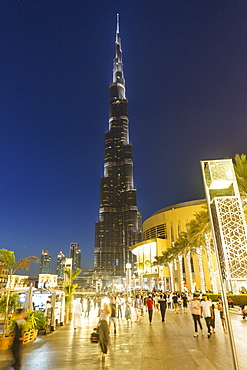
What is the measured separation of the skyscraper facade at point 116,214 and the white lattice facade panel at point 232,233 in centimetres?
14150

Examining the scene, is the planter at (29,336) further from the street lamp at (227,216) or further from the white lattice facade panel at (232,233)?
the white lattice facade panel at (232,233)

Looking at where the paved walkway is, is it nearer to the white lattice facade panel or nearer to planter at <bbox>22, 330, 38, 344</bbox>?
planter at <bbox>22, 330, 38, 344</bbox>

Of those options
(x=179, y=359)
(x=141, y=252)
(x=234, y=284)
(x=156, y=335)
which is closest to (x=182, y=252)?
(x=234, y=284)

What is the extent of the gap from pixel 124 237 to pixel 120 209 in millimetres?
18678

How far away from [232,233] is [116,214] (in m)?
151

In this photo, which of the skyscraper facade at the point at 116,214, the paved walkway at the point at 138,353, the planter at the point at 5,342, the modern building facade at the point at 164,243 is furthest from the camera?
the skyscraper facade at the point at 116,214

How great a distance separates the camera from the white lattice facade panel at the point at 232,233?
6461mm

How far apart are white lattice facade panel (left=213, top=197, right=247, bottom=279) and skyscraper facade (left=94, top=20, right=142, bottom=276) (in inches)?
5571

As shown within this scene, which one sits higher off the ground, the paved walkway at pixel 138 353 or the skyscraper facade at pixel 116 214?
the skyscraper facade at pixel 116 214

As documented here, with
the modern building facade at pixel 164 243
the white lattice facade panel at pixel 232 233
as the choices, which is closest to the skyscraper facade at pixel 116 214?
the modern building facade at pixel 164 243

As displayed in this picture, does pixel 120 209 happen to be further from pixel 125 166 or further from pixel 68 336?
pixel 68 336

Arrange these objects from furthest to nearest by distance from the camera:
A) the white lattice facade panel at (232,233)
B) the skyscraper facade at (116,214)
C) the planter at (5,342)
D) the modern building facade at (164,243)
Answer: the skyscraper facade at (116,214) < the modern building facade at (164,243) < the planter at (5,342) < the white lattice facade panel at (232,233)

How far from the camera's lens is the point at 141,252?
73.1 m

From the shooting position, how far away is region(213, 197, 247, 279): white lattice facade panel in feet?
21.2
